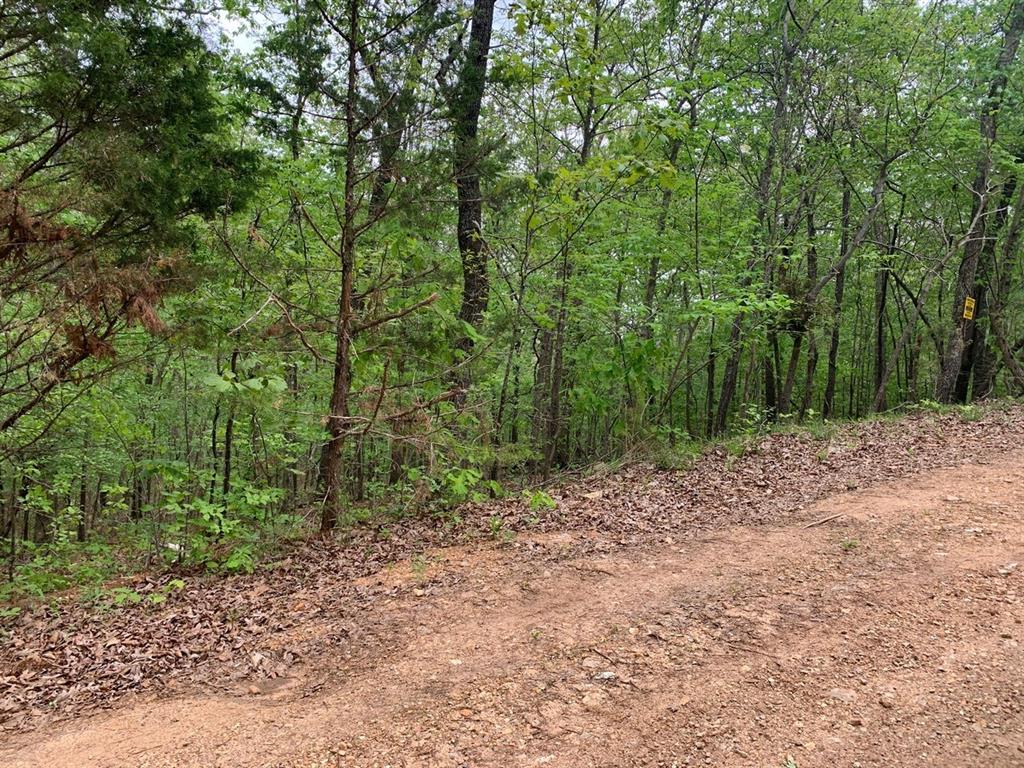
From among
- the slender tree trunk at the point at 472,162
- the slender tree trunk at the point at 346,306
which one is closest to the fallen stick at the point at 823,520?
the slender tree trunk at the point at 472,162

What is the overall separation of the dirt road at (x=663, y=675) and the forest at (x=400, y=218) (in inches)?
82.9

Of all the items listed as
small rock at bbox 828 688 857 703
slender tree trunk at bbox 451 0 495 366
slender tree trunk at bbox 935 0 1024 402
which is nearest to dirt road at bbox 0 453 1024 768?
small rock at bbox 828 688 857 703

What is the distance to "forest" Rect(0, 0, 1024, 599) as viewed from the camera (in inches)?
191

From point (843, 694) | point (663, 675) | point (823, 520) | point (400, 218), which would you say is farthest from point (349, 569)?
point (823, 520)

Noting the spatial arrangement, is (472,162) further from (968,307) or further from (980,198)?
(980,198)

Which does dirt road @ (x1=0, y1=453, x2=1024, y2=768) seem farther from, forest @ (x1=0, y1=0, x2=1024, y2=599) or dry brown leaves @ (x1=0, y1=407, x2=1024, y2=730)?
forest @ (x1=0, y1=0, x2=1024, y2=599)

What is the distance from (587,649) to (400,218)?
428 cm

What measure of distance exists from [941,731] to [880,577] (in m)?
1.70

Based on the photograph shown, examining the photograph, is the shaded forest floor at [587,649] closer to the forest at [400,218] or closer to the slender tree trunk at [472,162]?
the forest at [400,218]

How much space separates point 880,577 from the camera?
13.0 feet

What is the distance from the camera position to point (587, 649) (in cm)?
343

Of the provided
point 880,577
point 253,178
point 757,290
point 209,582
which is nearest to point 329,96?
point 253,178

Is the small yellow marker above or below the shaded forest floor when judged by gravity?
above

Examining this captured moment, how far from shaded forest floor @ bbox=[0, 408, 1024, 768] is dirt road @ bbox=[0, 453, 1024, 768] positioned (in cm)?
1
